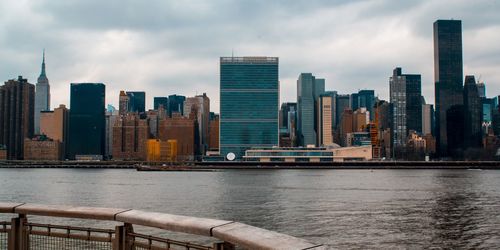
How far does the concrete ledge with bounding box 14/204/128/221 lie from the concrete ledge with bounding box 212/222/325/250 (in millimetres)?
1789

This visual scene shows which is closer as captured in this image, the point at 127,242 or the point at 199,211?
the point at 127,242

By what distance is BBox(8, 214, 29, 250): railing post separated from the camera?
6859mm

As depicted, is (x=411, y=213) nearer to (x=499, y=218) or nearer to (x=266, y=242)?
(x=499, y=218)

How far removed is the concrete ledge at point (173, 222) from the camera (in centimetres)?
491

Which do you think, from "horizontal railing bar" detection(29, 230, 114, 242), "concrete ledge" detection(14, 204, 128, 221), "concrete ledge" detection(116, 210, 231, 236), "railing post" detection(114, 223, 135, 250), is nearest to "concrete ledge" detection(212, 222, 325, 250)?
"concrete ledge" detection(116, 210, 231, 236)

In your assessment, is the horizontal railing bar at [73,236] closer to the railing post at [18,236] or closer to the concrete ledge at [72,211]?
the railing post at [18,236]

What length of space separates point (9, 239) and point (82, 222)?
101 ft

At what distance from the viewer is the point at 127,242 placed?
5.95m

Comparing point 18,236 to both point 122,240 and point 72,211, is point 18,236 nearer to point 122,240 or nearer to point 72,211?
point 72,211

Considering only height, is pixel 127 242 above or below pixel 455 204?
above

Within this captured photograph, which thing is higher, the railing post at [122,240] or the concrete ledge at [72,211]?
the concrete ledge at [72,211]

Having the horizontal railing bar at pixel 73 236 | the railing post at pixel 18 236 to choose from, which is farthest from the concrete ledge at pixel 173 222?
the railing post at pixel 18 236

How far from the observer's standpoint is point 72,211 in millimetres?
6324

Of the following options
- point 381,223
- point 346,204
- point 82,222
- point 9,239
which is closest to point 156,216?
point 9,239
